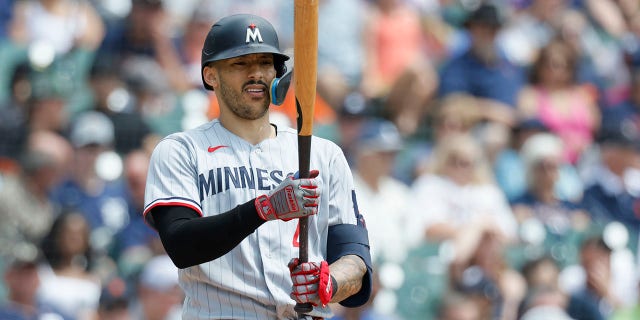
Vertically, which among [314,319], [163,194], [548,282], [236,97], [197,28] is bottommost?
[548,282]

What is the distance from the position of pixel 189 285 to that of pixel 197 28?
4333 mm

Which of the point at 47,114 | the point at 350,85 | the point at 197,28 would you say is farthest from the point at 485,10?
the point at 47,114

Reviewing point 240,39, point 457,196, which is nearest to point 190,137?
point 240,39

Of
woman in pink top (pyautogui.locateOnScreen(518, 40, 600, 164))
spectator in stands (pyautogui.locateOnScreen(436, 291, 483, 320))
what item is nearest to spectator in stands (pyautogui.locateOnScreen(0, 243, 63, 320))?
spectator in stands (pyautogui.locateOnScreen(436, 291, 483, 320))

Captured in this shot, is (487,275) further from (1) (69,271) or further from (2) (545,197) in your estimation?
(1) (69,271)

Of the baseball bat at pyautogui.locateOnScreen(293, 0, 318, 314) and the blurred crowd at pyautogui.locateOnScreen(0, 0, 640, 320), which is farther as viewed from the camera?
the blurred crowd at pyautogui.locateOnScreen(0, 0, 640, 320)

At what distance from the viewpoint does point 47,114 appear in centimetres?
646

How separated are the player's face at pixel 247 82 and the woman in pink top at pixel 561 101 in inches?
196

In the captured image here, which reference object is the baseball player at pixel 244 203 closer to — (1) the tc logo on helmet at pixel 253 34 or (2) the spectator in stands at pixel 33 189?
(1) the tc logo on helmet at pixel 253 34

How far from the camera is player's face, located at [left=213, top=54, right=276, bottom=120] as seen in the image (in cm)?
319

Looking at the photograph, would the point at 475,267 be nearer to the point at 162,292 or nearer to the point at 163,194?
the point at 162,292

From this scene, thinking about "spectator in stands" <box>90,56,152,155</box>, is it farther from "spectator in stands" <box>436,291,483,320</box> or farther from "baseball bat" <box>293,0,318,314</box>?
"baseball bat" <box>293,0,318,314</box>

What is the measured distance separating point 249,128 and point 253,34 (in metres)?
0.32

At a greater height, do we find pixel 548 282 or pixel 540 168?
pixel 540 168
